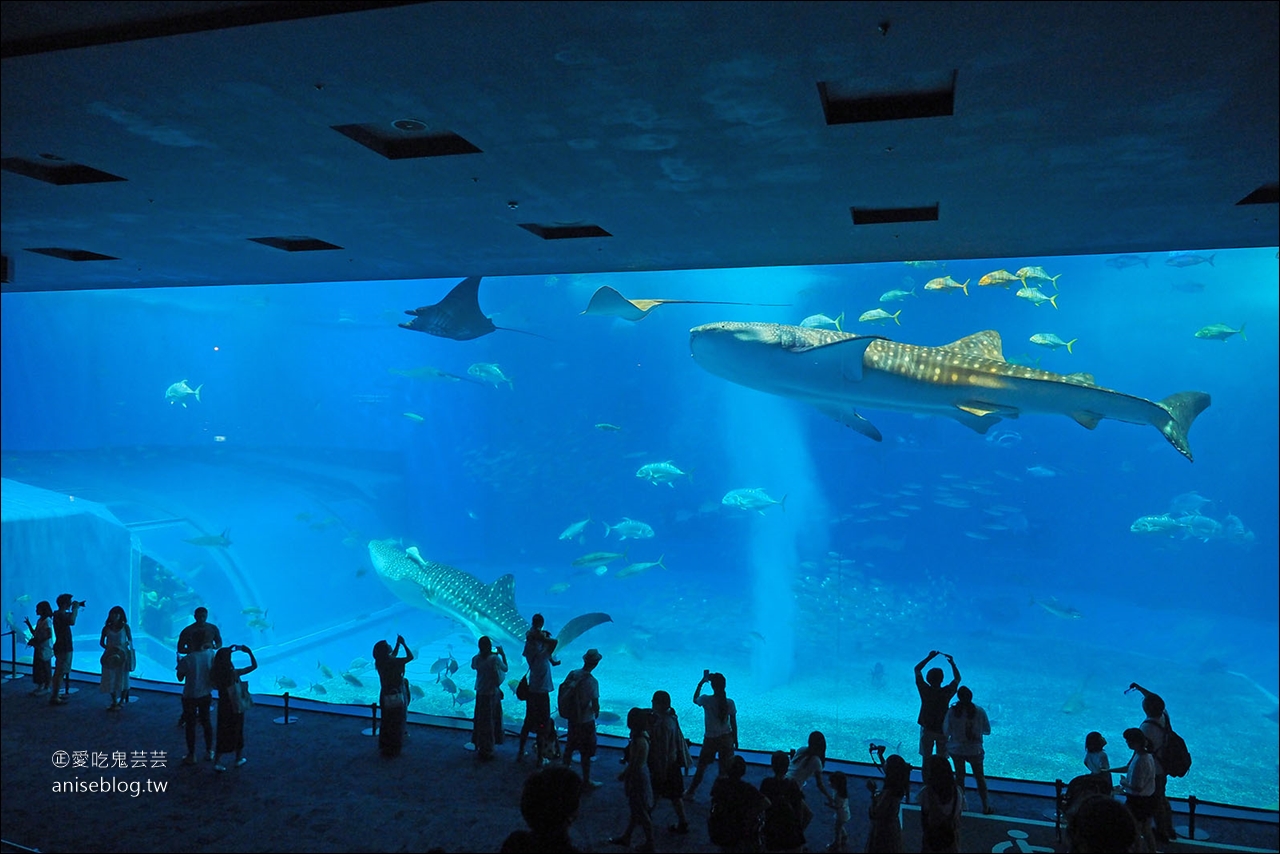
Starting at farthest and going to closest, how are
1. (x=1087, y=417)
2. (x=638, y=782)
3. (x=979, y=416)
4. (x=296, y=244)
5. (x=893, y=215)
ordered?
(x=979, y=416), (x=296, y=244), (x=1087, y=417), (x=893, y=215), (x=638, y=782)

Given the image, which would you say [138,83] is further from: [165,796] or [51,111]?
[165,796]

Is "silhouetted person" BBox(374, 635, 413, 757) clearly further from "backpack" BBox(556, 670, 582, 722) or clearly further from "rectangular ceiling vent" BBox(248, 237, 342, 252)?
"rectangular ceiling vent" BBox(248, 237, 342, 252)

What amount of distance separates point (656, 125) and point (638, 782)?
416 centimetres

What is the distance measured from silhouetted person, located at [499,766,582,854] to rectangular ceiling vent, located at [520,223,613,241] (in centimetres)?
507

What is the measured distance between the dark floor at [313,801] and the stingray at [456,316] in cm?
542

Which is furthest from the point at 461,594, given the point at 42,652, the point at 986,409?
the point at 986,409

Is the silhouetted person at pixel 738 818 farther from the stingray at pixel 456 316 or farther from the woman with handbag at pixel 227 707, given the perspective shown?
the stingray at pixel 456 316

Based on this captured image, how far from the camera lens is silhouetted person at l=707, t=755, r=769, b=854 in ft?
13.8

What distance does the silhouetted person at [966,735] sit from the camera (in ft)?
19.3

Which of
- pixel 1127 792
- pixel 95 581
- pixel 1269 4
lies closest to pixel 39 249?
pixel 1269 4

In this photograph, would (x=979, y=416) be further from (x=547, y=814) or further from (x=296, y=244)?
(x=296, y=244)

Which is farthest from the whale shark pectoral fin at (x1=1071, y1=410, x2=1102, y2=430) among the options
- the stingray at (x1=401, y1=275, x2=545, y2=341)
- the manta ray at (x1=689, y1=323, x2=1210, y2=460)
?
the stingray at (x1=401, y1=275, x2=545, y2=341)

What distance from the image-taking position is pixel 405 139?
4.73m

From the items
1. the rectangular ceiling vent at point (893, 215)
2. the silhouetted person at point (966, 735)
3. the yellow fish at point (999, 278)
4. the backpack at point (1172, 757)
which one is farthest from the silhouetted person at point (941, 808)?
the yellow fish at point (999, 278)
